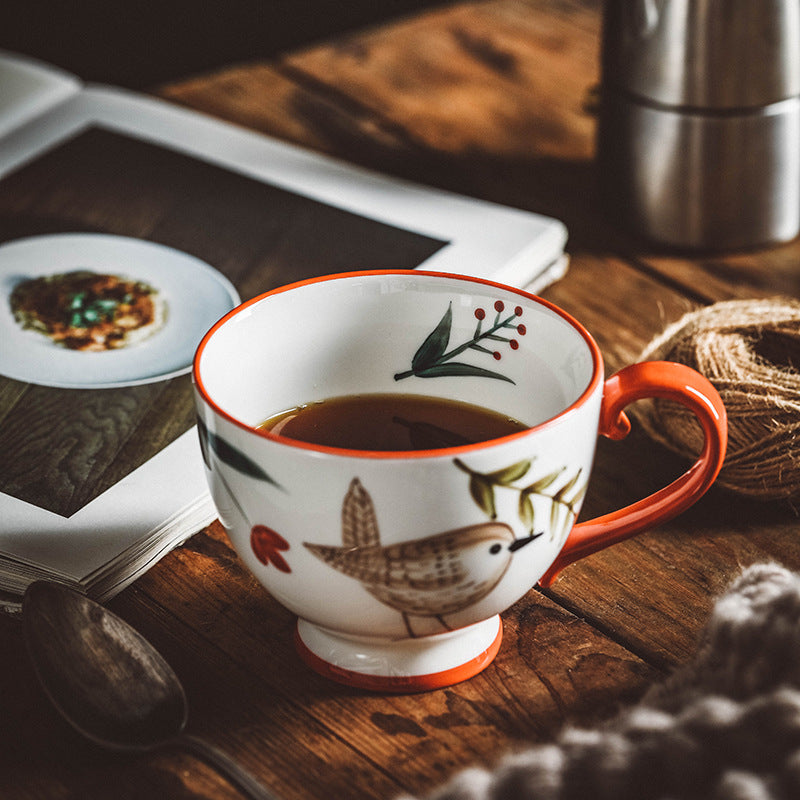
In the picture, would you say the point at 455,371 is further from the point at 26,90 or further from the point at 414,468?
the point at 26,90

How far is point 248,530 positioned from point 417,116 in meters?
0.60

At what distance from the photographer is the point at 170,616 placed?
0.42m

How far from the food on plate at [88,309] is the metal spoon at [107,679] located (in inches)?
8.4

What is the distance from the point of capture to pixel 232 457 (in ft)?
1.10

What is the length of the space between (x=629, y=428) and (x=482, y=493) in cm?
8

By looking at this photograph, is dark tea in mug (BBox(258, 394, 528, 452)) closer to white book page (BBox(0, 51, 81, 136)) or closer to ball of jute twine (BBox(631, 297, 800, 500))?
ball of jute twine (BBox(631, 297, 800, 500))

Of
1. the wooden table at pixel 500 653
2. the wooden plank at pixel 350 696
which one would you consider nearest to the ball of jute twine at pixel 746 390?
the wooden table at pixel 500 653

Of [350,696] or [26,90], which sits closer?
[350,696]

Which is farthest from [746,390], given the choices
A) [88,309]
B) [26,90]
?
[26,90]

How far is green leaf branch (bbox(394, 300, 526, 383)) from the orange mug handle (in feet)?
0.18

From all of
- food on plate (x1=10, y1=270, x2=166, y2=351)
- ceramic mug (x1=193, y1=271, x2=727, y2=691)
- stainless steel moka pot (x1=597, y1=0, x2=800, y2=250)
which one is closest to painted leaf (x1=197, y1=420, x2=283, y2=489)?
ceramic mug (x1=193, y1=271, x2=727, y2=691)

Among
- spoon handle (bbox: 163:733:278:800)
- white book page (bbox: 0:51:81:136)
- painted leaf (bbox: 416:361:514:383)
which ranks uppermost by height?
painted leaf (bbox: 416:361:514:383)

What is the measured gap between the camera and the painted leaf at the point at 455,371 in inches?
16.7

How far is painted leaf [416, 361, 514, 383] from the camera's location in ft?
1.39
